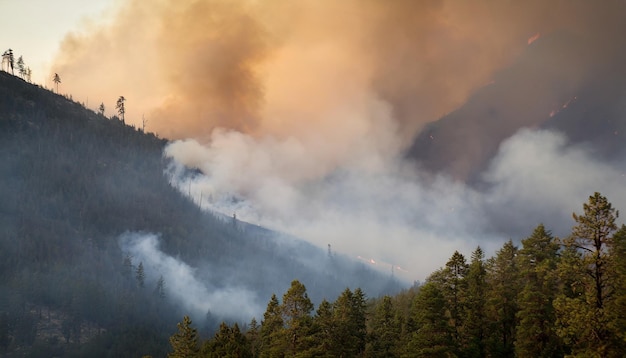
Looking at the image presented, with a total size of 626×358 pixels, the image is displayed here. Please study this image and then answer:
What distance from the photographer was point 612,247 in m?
35.1

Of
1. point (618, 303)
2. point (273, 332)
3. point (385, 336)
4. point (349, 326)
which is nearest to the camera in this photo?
point (618, 303)

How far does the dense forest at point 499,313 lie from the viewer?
33.0 metres

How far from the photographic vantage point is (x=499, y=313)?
5569 centimetres

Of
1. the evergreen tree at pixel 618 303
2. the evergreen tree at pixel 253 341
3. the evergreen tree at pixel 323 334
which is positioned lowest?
the evergreen tree at pixel 253 341

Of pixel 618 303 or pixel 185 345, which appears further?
pixel 185 345

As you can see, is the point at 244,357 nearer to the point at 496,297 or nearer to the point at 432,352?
the point at 432,352

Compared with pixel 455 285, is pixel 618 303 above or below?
below

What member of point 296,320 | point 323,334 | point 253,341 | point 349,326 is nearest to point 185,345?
point 296,320

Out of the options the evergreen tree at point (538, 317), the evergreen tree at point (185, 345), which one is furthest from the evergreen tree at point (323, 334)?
the evergreen tree at point (538, 317)

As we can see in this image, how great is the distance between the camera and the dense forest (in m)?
33.0

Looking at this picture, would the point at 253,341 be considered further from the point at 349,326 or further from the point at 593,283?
the point at 593,283

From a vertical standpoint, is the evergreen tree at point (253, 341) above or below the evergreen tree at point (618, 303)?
below

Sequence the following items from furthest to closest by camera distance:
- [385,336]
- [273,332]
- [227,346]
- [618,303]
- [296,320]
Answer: [385,336]
[227,346]
[273,332]
[296,320]
[618,303]

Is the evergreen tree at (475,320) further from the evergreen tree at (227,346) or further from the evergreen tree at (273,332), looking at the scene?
the evergreen tree at (227,346)
